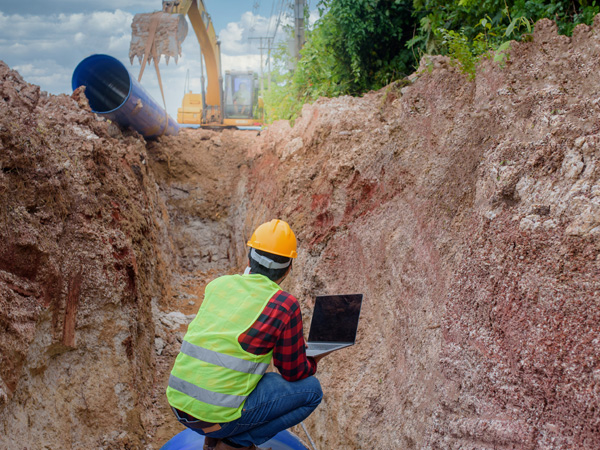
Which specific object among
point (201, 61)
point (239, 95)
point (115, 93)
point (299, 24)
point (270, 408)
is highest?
point (299, 24)

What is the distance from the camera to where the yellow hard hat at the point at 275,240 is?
2.70 m

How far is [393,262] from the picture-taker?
367cm

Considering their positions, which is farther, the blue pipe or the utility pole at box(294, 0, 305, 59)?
the utility pole at box(294, 0, 305, 59)

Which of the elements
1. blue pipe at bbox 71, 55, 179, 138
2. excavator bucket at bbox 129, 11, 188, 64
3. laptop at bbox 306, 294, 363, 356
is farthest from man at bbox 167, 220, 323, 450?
excavator bucket at bbox 129, 11, 188, 64

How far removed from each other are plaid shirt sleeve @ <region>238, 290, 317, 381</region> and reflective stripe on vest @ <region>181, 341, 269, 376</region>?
7 centimetres

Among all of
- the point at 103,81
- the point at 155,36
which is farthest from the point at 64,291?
the point at 155,36

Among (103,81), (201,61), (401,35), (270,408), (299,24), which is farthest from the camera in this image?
(201,61)

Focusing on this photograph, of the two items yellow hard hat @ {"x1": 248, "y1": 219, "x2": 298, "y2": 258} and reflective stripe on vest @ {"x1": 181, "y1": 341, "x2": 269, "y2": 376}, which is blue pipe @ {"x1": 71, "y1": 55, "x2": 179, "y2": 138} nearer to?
yellow hard hat @ {"x1": 248, "y1": 219, "x2": 298, "y2": 258}

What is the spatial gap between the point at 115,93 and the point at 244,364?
804 centimetres

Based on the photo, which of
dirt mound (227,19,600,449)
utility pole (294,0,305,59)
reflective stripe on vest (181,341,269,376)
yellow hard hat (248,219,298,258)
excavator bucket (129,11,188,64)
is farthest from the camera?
utility pole (294,0,305,59)

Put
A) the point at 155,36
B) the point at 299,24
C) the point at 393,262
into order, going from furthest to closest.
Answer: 1. the point at 299,24
2. the point at 155,36
3. the point at 393,262

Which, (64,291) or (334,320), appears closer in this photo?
(334,320)

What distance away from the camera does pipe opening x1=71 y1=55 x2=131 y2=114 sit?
26.9 feet

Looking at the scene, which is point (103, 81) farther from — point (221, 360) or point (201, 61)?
point (221, 360)
